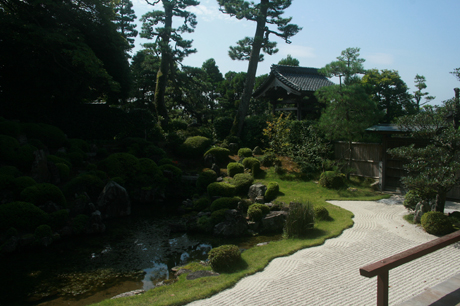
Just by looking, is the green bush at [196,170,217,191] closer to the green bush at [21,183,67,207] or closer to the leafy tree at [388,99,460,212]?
the green bush at [21,183,67,207]

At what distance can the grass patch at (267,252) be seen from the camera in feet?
17.8

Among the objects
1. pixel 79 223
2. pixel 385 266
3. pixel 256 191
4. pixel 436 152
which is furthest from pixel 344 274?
pixel 79 223

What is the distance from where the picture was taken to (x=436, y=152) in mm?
8023

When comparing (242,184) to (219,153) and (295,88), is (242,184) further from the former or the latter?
(295,88)

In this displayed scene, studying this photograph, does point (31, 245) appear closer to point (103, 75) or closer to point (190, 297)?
point (190, 297)

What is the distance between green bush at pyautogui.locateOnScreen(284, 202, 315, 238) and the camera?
8.86 m

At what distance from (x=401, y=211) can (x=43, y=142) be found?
620 inches

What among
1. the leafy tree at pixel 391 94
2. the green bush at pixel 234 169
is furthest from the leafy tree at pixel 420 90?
the green bush at pixel 234 169

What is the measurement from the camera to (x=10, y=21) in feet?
47.5

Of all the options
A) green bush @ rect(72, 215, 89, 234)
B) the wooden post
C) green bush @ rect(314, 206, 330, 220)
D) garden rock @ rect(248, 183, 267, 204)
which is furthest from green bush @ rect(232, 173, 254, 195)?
the wooden post

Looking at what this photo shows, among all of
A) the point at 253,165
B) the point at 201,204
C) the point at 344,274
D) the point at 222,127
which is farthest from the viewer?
the point at 222,127

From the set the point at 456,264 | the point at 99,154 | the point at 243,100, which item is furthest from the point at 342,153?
the point at 99,154

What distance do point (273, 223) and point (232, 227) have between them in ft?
4.71

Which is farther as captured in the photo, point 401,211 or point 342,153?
point 342,153
